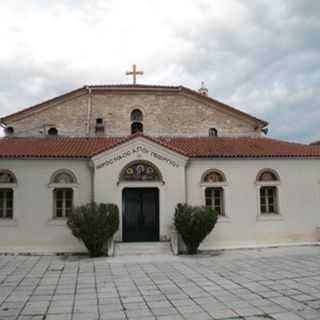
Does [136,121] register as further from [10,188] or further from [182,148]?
[10,188]

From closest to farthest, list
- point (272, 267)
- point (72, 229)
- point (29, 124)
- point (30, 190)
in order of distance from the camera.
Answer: point (272, 267), point (72, 229), point (30, 190), point (29, 124)

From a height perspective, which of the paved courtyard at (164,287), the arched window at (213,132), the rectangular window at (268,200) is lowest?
the paved courtyard at (164,287)

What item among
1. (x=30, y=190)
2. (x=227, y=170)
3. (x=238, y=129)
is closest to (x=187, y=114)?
(x=238, y=129)

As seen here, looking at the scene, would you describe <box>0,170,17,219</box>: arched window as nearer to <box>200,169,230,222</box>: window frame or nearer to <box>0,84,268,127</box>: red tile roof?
<box>0,84,268,127</box>: red tile roof

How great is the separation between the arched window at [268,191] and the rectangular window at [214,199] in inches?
73.8

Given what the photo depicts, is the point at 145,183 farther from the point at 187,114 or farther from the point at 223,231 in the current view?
the point at 187,114

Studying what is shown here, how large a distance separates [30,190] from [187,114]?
1019 centimetres

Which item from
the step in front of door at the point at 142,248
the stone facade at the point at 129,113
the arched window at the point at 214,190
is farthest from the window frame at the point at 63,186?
the arched window at the point at 214,190

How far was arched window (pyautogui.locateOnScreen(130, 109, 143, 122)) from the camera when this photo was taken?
22.7m

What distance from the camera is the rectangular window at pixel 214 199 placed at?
58.7ft

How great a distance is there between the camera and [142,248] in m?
A: 16.0

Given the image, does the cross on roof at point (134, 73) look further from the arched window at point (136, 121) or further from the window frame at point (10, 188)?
the window frame at point (10, 188)

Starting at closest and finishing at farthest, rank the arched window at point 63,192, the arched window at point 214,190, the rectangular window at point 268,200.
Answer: the arched window at point 63,192 < the arched window at point 214,190 < the rectangular window at point 268,200

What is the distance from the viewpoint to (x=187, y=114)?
2292 cm
